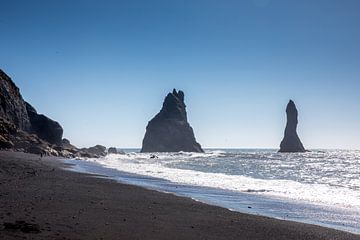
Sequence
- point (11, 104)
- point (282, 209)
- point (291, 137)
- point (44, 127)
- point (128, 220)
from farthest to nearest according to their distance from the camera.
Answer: point (291, 137)
point (44, 127)
point (11, 104)
point (282, 209)
point (128, 220)

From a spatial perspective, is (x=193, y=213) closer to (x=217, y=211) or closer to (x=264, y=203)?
(x=217, y=211)

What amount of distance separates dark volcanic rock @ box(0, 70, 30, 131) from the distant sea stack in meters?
136

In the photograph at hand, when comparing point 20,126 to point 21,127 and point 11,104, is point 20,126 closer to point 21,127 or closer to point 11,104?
point 21,127

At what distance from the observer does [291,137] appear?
623 ft

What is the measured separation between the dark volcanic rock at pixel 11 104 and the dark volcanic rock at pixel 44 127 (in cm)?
1214

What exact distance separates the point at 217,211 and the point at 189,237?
612 centimetres

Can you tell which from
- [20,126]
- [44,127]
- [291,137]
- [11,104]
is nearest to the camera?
[11,104]

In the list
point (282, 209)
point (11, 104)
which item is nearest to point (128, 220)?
point (282, 209)

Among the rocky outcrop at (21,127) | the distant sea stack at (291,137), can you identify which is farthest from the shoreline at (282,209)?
the distant sea stack at (291,137)

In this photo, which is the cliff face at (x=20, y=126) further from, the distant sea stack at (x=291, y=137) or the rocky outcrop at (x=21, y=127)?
the distant sea stack at (x=291, y=137)

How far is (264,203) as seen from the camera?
22891mm

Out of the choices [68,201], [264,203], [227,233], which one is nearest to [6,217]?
[68,201]

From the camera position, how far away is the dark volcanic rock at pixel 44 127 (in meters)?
102

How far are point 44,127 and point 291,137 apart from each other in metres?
128
